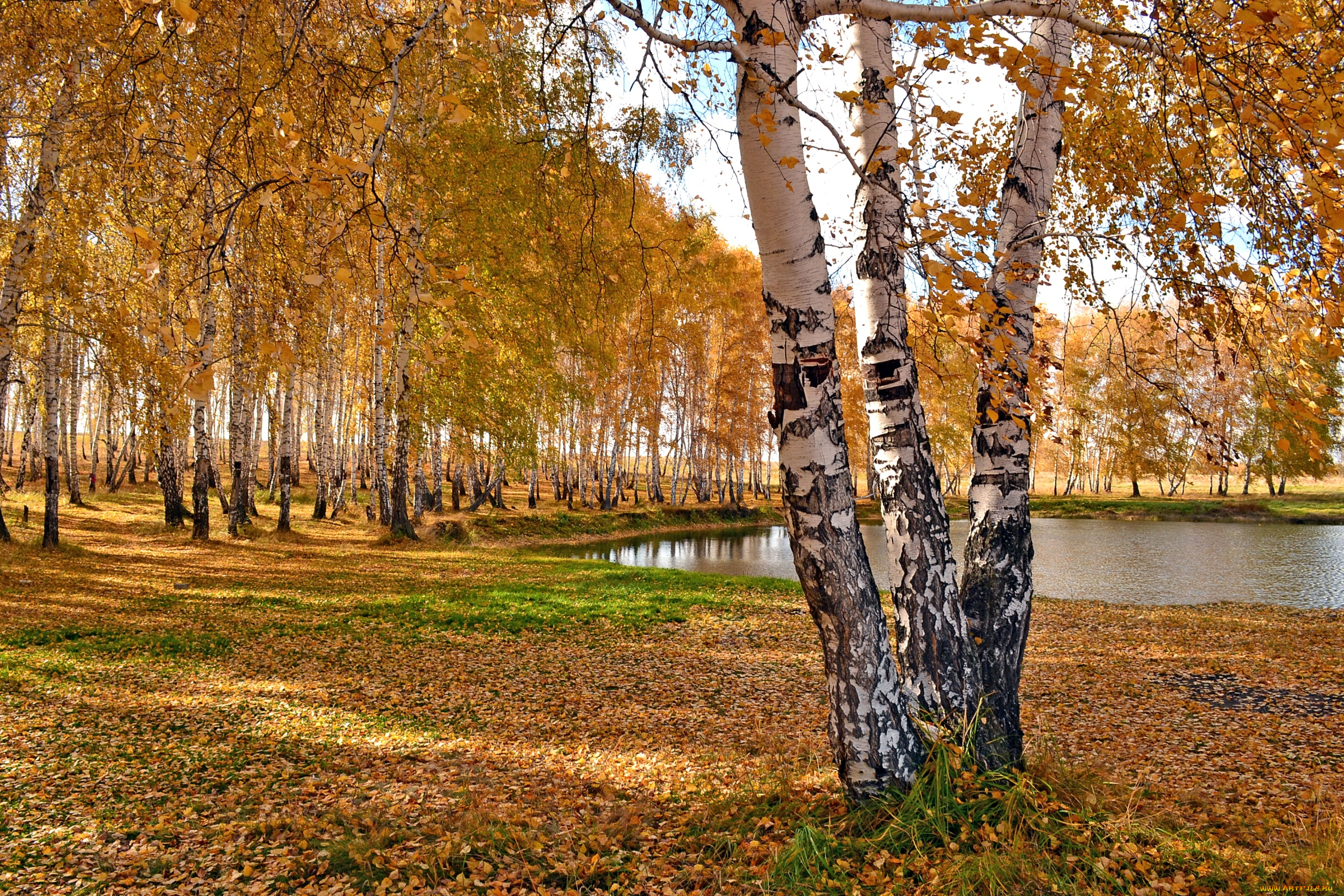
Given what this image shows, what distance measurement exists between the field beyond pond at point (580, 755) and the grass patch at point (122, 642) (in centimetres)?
4

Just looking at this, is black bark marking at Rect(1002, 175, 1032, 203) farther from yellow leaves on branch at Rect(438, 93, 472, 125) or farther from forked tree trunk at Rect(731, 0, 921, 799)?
yellow leaves on branch at Rect(438, 93, 472, 125)

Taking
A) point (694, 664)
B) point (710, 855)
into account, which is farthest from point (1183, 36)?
point (694, 664)

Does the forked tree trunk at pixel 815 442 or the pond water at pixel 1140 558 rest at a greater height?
the forked tree trunk at pixel 815 442

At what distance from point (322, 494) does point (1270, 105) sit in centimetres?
2164

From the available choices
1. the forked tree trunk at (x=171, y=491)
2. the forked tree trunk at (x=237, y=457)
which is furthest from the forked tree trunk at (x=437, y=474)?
the forked tree trunk at (x=171, y=491)

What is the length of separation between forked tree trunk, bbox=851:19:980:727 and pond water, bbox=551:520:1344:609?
10140 mm

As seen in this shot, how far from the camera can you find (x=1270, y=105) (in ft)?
7.92

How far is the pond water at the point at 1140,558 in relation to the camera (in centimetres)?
1302

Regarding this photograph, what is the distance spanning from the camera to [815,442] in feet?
10.3

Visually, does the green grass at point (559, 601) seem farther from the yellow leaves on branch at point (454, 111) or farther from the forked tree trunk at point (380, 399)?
the yellow leaves on branch at point (454, 111)

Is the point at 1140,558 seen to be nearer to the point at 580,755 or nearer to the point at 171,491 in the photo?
the point at 580,755

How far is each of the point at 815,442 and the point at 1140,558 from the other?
18623mm

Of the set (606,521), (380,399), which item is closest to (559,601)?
(380,399)

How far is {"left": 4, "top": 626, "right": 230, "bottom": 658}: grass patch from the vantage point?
6.42 metres
